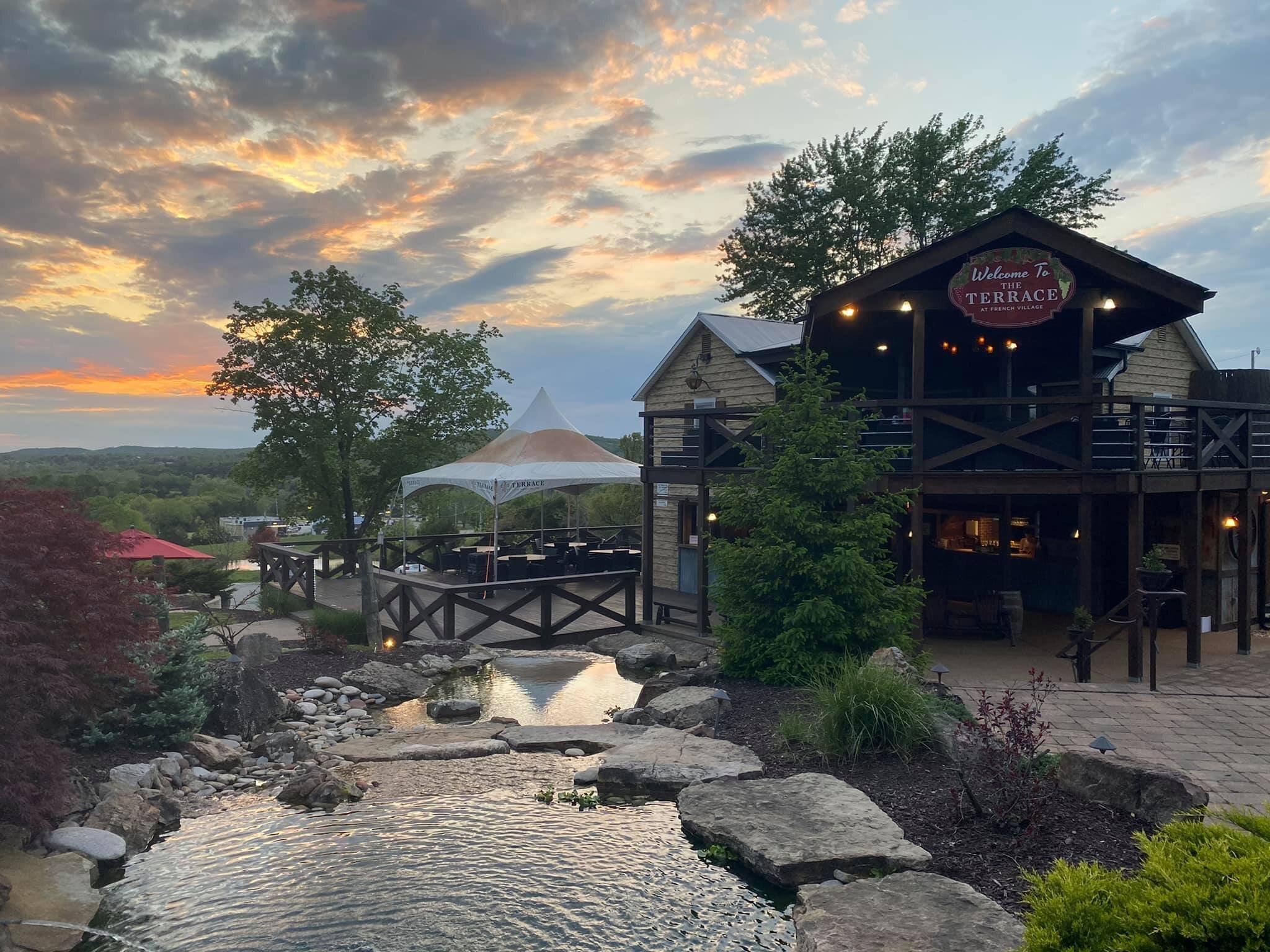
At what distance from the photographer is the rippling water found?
4.36m

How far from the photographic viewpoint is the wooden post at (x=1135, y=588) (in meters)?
9.09

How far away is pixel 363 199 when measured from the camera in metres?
16.8

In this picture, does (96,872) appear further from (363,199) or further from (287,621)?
(363,199)

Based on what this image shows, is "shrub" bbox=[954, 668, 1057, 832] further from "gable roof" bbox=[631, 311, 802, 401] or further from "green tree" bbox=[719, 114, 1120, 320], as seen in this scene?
"green tree" bbox=[719, 114, 1120, 320]

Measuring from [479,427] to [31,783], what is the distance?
19.4 meters

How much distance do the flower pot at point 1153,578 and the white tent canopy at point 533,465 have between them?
9201 mm

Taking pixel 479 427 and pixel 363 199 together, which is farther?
→ pixel 479 427

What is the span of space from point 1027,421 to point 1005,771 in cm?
921

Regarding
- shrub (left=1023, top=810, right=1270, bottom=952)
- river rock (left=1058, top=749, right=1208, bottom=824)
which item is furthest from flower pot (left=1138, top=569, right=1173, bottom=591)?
shrub (left=1023, top=810, right=1270, bottom=952)

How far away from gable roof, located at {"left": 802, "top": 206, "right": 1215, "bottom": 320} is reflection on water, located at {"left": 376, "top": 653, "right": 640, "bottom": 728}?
6.35 metres

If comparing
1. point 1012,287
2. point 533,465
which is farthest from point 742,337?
point 1012,287

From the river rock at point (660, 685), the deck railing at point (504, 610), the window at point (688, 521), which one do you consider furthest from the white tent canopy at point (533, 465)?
the river rock at point (660, 685)

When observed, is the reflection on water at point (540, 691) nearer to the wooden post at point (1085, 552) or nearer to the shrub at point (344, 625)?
the shrub at point (344, 625)

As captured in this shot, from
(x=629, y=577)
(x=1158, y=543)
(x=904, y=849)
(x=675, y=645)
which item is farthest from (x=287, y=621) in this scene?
(x=1158, y=543)
